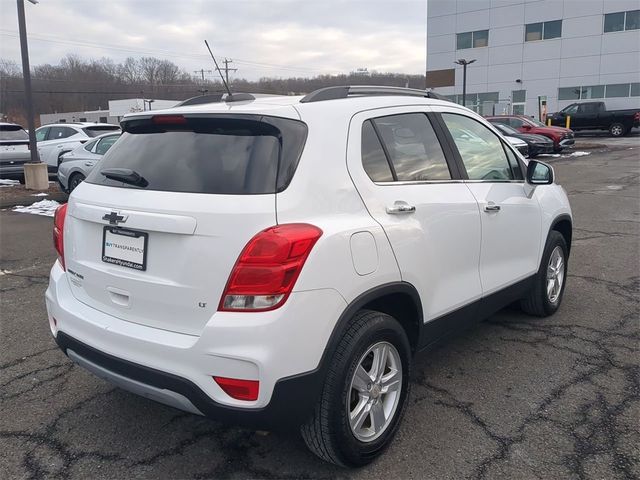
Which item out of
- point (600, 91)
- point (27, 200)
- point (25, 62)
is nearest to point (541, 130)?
point (25, 62)

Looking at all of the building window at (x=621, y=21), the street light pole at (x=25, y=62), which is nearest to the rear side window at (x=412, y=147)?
the street light pole at (x=25, y=62)

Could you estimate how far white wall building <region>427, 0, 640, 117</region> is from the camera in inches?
1646

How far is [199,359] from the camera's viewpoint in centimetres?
229

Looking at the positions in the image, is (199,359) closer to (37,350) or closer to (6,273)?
(37,350)

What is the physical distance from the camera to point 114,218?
8.47 feet

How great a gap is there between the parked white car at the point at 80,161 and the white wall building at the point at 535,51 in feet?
136

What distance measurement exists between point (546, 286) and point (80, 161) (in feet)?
31.7

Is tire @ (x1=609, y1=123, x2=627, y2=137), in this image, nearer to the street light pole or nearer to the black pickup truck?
the black pickup truck

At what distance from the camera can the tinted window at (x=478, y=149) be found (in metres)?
3.58

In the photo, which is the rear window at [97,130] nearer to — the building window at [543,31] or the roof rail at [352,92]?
the roof rail at [352,92]

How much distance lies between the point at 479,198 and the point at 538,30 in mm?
48921

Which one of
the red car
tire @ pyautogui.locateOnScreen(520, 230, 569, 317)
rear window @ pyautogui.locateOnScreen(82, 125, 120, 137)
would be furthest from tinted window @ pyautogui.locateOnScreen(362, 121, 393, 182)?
the red car

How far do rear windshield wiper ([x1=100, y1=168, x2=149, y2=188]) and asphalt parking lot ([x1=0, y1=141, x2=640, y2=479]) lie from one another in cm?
138

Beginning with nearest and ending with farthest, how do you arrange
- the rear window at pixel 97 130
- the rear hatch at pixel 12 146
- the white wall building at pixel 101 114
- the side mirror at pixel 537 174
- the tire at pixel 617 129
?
the side mirror at pixel 537 174
the rear hatch at pixel 12 146
the rear window at pixel 97 130
the tire at pixel 617 129
the white wall building at pixel 101 114
